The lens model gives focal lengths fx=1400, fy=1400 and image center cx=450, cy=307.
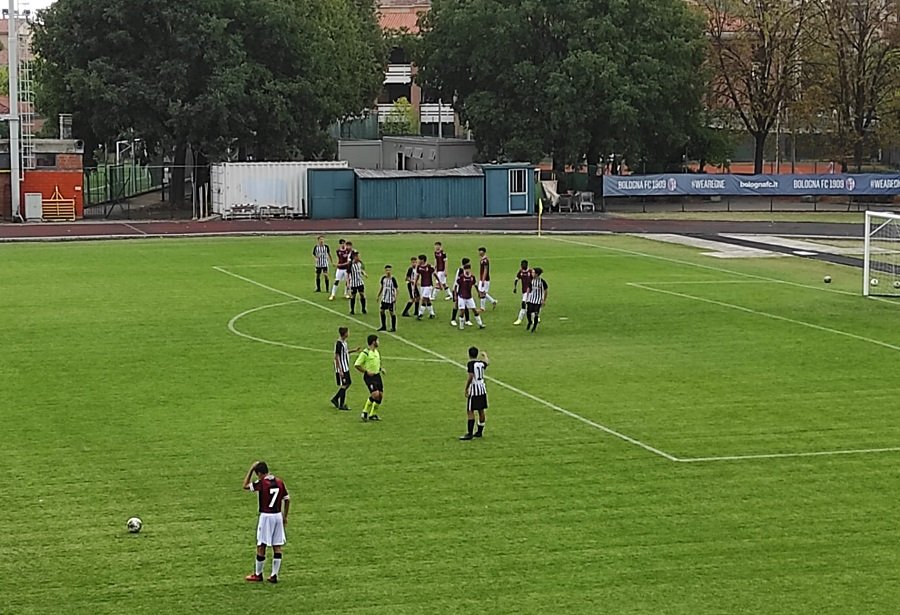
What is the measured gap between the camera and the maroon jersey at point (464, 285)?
36.8 m

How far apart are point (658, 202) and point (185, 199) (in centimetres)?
2947

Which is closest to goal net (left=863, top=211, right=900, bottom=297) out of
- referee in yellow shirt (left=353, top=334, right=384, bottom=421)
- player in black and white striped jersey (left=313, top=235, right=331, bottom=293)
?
player in black and white striped jersey (left=313, top=235, right=331, bottom=293)

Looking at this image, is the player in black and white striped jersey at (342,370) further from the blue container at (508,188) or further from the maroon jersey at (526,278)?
the blue container at (508,188)

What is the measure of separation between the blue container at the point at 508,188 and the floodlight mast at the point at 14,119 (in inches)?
986

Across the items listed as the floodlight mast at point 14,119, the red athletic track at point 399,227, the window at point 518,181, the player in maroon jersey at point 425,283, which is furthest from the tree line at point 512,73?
the player in maroon jersey at point 425,283

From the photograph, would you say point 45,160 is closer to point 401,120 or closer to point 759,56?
point 759,56

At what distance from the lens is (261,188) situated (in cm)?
7675

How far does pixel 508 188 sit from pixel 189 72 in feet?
63.3

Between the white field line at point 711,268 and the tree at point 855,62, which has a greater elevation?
the tree at point 855,62

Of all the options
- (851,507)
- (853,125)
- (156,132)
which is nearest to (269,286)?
(851,507)

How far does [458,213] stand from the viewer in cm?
7812

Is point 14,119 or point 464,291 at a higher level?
point 14,119

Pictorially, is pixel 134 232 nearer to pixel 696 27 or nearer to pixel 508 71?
pixel 508 71

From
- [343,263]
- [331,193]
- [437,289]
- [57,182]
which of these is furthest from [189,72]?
[437,289]
